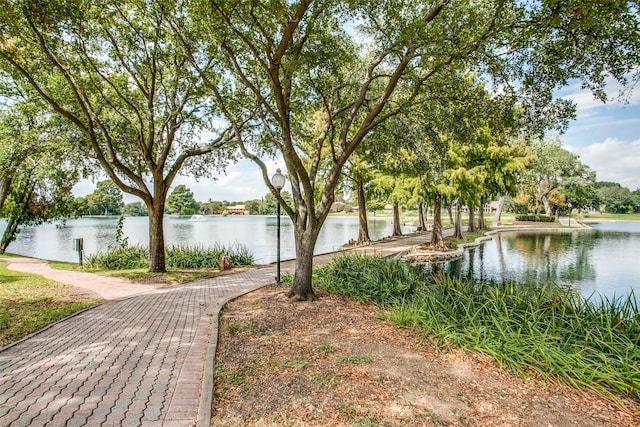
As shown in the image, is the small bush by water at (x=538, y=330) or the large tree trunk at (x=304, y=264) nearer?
the small bush by water at (x=538, y=330)

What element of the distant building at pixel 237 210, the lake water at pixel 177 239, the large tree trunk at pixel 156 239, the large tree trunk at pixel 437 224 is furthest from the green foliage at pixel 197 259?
the distant building at pixel 237 210

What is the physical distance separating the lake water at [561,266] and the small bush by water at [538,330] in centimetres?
533

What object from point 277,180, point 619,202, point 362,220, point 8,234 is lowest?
point 8,234

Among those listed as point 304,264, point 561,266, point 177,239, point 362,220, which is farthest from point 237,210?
point 304,264

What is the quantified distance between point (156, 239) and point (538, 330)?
1081 cm

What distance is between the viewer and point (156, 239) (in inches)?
448

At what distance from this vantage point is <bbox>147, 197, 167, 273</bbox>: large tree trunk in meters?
11.3

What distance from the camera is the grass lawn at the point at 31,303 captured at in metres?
5.71

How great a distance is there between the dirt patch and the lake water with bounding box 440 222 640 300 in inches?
308

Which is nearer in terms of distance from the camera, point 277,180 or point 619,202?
point 277,180

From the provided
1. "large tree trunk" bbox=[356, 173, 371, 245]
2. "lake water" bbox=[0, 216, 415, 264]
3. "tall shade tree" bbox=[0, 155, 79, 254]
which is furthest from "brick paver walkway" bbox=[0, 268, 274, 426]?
"large tree trunk" bbox=[356, 173, 371, 245]

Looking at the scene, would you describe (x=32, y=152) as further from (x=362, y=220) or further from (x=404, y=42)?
(x=362, y=220)

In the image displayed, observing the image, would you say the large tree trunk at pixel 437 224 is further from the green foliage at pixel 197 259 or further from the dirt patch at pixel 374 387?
the dirt patch at pixel 374 387

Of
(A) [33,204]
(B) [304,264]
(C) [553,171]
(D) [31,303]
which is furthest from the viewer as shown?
(C) [553,171]
